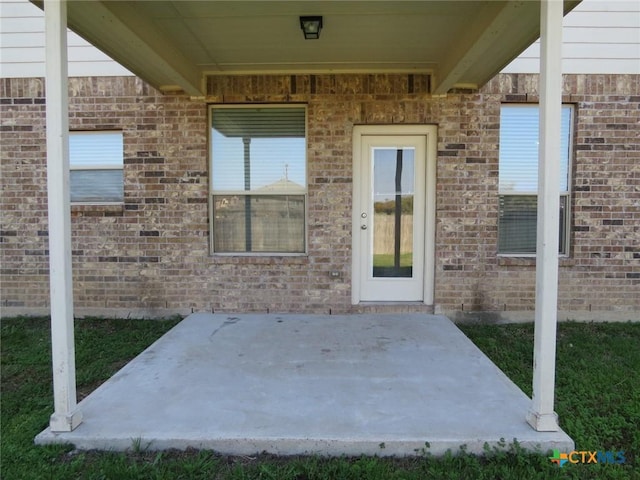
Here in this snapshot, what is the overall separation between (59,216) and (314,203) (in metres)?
2.73

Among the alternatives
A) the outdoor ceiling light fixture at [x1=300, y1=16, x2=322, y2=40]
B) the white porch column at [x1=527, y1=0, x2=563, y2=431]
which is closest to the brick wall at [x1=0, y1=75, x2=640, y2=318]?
the outdoor ceiling light fixture at [x1=300, y1=16, x2=322, y2=40]

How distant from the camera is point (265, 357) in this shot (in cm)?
337

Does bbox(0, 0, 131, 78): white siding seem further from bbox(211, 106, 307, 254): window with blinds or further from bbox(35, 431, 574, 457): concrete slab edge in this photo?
bbox(35, 431, 574, 457): concrete slab edge

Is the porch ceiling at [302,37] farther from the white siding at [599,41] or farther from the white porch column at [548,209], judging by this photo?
the white siding at [599,41]

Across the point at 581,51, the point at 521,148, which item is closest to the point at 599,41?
the point at 581,51

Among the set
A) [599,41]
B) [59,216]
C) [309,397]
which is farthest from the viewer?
[599,41]

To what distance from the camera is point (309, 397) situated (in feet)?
8.80

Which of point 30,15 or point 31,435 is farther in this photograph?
point 30,15

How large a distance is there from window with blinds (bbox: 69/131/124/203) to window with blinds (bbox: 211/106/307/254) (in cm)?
117

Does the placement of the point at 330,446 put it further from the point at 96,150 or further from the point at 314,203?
the point at 96,150

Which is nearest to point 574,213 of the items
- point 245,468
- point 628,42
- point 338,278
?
point 628,42

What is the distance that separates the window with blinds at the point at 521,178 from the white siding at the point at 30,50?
4.62m

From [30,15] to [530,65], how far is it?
19.6ft

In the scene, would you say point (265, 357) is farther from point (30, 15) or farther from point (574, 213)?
point (30, 15)
